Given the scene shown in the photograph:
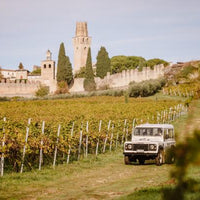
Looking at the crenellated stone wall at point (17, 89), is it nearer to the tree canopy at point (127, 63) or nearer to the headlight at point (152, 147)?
the tree canopy at point (127, 63)

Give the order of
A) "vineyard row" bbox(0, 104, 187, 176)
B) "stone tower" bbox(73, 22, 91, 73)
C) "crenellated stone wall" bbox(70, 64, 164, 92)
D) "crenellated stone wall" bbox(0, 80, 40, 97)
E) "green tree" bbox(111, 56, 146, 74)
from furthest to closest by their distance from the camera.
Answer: "green tree" bbox(111, 56, 146, 74), "stone tower" bbox(73, 22, 91, 73), "crenellated stone wall" bbox(0, 80, 40, 97), "crenellated stone wall" bbox(70, 64, 164, 92), "vineyard row" bbox(0, 104, 187, 176)

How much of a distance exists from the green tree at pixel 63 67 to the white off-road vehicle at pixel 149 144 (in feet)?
254

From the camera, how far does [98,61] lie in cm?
9050

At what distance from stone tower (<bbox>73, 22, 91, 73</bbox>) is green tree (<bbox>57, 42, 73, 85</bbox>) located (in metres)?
24.2

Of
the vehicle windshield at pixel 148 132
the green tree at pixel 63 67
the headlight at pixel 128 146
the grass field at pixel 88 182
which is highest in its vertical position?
the green tree at pixel 63 67

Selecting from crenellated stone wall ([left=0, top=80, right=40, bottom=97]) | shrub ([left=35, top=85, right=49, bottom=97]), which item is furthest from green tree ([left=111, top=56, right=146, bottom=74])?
shrub ([left=35, top=85, right=49, bottom=97])

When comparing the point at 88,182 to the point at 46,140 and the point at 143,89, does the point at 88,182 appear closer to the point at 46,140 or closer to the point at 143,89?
the point at 46,140

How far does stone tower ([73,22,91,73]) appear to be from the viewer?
121 metres

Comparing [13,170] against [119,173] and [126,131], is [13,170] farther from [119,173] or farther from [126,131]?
[126,131]

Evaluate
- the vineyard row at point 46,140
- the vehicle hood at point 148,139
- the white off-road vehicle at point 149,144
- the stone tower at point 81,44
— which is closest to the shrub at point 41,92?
the stone tower at point 81,44

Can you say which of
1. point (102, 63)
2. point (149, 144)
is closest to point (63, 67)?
point (102, 63)

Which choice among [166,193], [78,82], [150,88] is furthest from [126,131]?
[78,82]

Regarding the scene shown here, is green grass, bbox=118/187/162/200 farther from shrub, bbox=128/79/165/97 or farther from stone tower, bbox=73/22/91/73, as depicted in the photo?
stone tower, bbox=73/22/91/73

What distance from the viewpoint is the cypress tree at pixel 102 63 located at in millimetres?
89938
